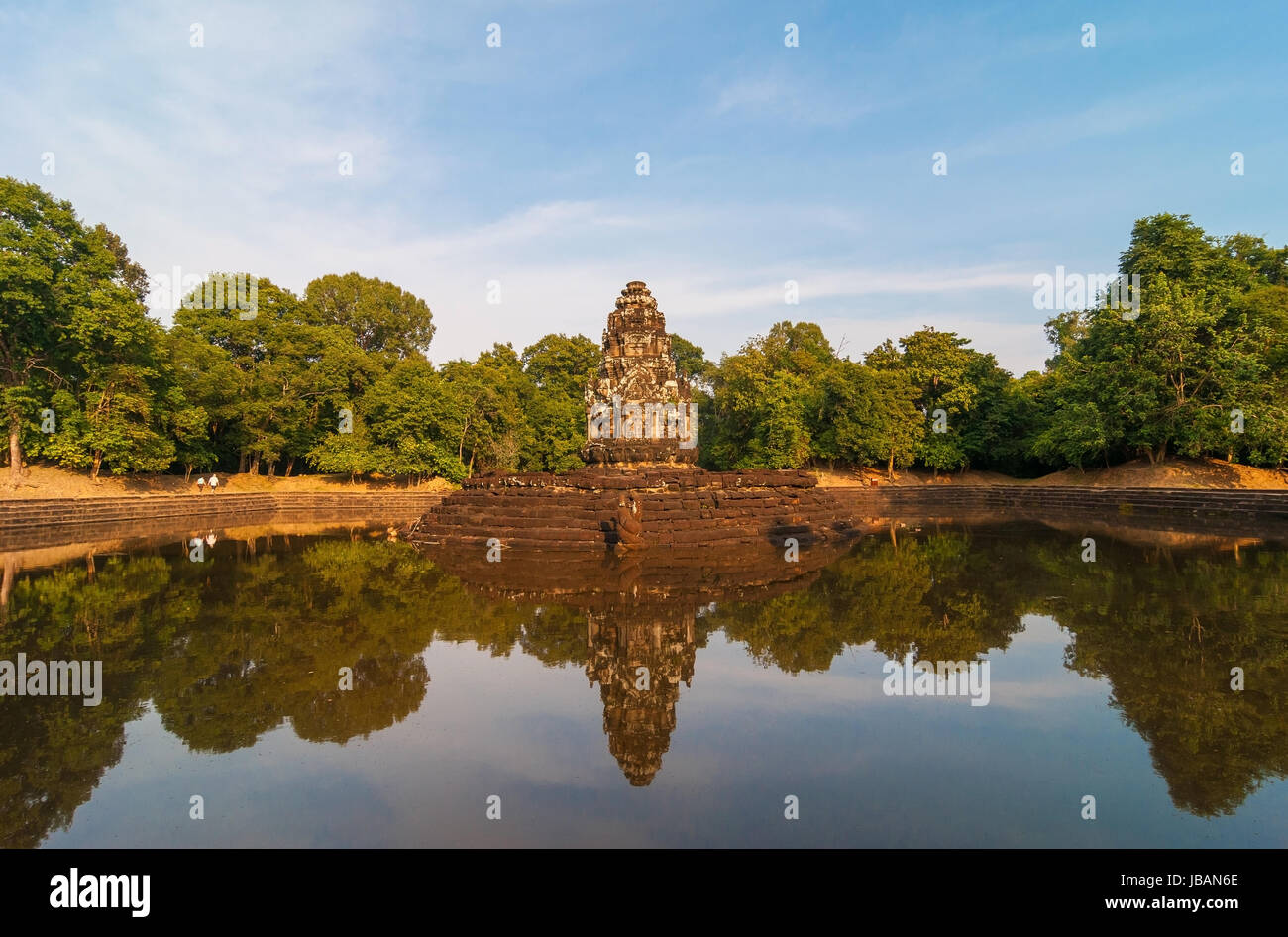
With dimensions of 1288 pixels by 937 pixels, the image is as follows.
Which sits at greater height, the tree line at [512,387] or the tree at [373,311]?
the tree at [373,311]

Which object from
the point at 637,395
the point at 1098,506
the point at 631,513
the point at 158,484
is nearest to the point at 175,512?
the point at 158,484

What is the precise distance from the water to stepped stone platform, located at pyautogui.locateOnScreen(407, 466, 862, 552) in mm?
4334

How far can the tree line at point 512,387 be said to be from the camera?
2264 centimetres

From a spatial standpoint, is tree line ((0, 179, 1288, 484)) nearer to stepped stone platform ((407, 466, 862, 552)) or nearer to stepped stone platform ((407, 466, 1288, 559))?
stepped stone platform ((407, 466, 1288, 559))

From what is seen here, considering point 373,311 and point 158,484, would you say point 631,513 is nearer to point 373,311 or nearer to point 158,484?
point 158,484

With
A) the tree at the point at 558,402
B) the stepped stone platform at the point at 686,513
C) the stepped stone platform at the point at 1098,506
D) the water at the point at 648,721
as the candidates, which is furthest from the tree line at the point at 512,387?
the water at the point at 648,721

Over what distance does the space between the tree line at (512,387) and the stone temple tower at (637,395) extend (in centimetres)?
1343

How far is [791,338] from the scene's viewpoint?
47.8 m

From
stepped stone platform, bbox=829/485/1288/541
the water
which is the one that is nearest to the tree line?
stepped stone platform, bbox=829/485/1288/541

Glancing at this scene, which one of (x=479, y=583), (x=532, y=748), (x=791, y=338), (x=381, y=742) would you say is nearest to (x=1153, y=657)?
(x=532, y=748)

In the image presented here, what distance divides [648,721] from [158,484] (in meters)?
29.3

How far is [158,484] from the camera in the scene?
2683 centimetres

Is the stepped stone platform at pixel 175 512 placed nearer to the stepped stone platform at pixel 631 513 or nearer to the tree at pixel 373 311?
the stepped stone platform at pixel 631 513
